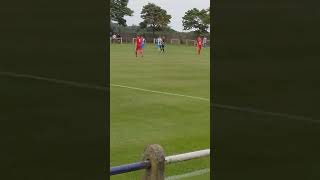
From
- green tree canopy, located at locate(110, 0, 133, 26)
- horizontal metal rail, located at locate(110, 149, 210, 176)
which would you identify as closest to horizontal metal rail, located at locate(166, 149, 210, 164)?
horizontal metal rail, located at locate(110, 149, 210, 176)

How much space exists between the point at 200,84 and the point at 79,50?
14166mm

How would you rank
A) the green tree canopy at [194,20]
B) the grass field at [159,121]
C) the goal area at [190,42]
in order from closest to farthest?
the grass field at [159,121] < the goal area at [190,42] < the green tree canopy at [194,20]

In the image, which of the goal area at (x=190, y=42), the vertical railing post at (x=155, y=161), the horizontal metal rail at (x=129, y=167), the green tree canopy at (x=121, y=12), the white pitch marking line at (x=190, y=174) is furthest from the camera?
the goal area at (x=190, y=42)

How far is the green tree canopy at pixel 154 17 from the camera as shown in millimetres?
68125

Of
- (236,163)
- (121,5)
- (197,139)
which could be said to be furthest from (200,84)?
(121,5)

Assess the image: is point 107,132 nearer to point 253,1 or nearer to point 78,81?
point 78,81

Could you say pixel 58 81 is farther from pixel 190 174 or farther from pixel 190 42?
pixel 190 42

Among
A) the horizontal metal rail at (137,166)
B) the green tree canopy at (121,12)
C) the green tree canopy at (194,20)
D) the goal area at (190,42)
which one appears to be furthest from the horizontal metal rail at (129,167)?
the green tree canopy at (194,20)

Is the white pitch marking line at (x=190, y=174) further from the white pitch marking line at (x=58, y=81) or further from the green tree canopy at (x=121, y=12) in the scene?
the green tree canopy at (x=121, y=12)

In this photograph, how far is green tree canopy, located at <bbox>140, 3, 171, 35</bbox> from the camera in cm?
6812

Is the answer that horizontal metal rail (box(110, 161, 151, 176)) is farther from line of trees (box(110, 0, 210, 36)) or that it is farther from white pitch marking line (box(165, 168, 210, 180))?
line of trees (box(110, 0, 210, 36))

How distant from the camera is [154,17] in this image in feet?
224

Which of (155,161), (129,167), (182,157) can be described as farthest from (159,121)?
(129,167)

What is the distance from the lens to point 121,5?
59.5 m
